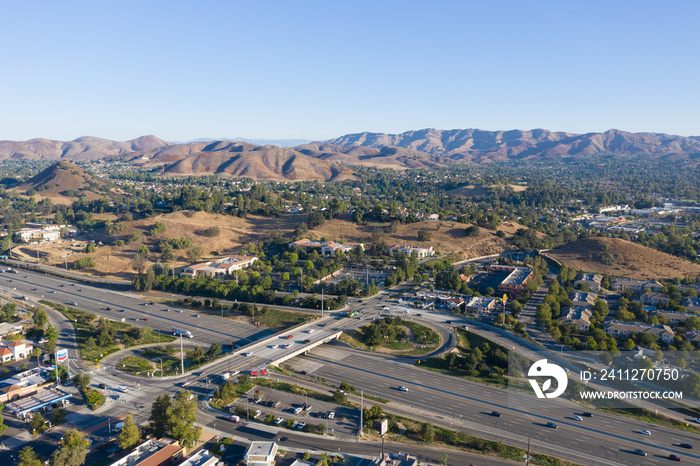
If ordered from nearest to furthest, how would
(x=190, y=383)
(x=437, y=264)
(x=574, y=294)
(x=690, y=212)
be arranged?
1. (x=190, y=383)
2. (x=574, y=294)
3. (x=437, y=264)
4. (x=690, y=212)

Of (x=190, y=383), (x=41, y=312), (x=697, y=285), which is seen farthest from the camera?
(x=697, y=285)

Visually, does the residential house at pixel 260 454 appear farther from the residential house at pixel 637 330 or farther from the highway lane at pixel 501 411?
the residential house at pixel 637 330

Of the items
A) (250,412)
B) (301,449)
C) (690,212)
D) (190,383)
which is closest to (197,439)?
(250,412)

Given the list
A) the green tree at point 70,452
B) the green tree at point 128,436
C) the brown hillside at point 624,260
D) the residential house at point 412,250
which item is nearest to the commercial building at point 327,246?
the residential house at point 412,250

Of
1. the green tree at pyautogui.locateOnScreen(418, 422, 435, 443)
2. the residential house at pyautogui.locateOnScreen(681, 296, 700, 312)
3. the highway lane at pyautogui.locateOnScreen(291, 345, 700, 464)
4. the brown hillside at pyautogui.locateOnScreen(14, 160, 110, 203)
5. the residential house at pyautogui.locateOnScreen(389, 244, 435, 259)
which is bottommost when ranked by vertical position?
the highway lane at pyautogui.locateOnScreen(291, 345, 700, 464)

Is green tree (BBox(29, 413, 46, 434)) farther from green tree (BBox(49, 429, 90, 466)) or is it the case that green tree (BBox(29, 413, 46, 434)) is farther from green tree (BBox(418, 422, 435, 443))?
green tree (BBox(418, 422, 435, 443))

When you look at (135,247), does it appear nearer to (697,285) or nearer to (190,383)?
(190,383)

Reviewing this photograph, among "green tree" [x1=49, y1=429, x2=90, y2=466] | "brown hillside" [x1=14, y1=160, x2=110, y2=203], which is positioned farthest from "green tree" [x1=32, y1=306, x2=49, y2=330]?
"brown hillside" [x1=14, y1=160, x2=110, y2=203]
